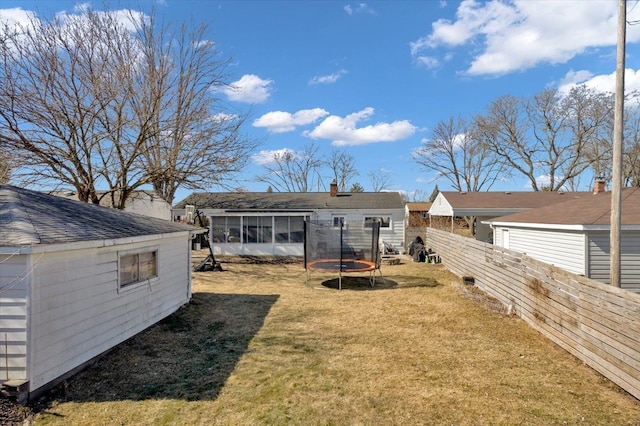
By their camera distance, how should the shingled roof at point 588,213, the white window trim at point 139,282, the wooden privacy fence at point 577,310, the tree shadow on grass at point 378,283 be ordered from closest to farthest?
the wooden privacy fence at point 577,310 < the white window trim at point 139,282 < the shingled roof at point 588,213 < the tree shadow on grass at point 378,283

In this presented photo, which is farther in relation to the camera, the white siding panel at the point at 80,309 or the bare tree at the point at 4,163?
the bare tree at the point at 4,163

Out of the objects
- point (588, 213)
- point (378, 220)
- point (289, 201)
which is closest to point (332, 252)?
point (378, 220)

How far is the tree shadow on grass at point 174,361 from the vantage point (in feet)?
14.6

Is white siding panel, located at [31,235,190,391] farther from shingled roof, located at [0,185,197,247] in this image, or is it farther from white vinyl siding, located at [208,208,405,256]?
white vinyl siding, located at [208,208,405,256]

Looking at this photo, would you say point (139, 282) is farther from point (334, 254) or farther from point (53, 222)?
point (334, 254)

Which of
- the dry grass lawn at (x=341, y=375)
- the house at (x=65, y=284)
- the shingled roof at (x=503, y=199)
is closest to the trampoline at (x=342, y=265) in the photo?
the dry grass lawn at (x=341, y=375)

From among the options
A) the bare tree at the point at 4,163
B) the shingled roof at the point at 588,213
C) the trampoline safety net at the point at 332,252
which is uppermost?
the bare tree at the point at 4,163

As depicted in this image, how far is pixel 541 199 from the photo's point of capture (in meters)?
21.1

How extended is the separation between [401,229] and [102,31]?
15374 mm

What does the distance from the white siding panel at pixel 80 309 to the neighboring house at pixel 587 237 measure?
34.0 feet

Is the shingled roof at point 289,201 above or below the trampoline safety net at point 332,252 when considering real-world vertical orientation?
above

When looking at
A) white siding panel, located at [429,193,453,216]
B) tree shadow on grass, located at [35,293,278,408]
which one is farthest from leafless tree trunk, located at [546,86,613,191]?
tree shadow on grass, located at [35,293,278,408]

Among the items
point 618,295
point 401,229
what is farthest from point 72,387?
point 401,229

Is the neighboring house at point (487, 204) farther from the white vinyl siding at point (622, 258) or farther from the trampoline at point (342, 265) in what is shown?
the white vinyl siding at point (622, 258)
